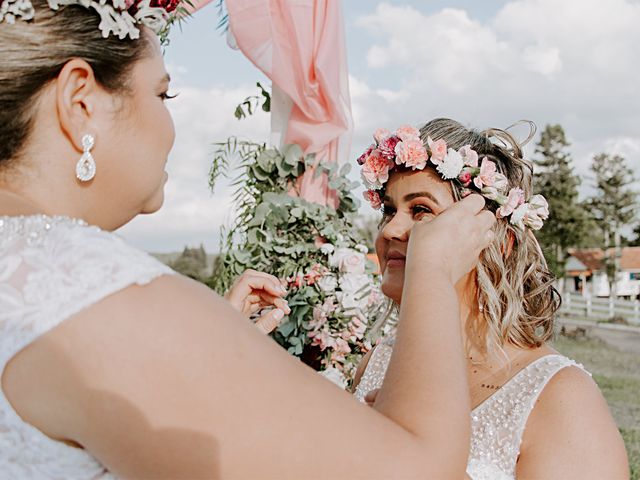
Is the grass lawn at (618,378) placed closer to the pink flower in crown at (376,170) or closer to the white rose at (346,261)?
the white rose at (346,261)

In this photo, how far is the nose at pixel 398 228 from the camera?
279cm

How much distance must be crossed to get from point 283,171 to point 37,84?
3.09m

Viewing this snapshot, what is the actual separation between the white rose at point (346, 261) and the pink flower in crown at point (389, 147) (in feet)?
4.58

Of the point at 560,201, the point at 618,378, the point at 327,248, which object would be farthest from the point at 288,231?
the point at 560,201

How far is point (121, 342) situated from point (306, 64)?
349 centimetres

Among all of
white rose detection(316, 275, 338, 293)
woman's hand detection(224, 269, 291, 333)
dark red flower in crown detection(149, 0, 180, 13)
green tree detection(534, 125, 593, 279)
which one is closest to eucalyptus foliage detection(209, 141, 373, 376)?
white rose detection(316, 275, 338, 293)

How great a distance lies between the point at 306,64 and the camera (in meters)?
4.27

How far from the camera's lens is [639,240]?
5712 cm

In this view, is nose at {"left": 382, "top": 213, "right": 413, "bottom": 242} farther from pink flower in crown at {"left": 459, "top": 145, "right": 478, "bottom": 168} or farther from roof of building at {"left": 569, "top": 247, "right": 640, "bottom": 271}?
roof of building at {"left": 569, "top": 247, "right": 640, "bottom": 271}

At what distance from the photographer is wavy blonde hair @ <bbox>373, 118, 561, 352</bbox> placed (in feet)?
9.07

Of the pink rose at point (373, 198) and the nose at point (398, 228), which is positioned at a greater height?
the pink rose at point (373, 198)

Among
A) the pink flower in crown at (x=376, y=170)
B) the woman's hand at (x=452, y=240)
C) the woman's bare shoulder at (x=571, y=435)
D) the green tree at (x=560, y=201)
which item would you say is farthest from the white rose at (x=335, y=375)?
the green tree at (x=560, y=201)

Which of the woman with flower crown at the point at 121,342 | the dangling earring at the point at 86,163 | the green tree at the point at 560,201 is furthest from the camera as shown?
the green tree at the point at 560,201

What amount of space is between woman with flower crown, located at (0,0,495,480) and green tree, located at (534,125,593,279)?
135 feet
